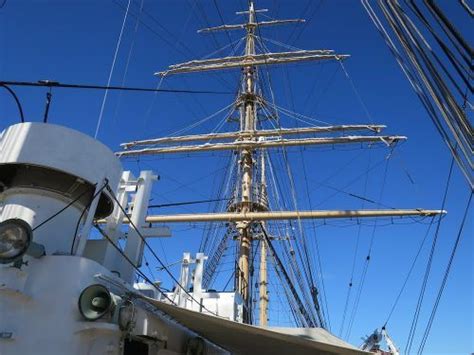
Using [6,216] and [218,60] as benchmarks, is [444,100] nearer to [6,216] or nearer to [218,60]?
[6,216]

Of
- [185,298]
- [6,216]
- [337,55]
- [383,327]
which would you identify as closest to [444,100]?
[6,216]

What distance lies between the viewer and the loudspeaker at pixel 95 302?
18.2ft

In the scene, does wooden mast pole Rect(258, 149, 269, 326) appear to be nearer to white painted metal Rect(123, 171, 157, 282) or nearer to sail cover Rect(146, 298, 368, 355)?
white painted metal Rect(123, 171, 157, 282)

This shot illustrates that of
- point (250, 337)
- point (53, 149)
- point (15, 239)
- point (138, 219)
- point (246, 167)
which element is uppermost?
point (246, 167)

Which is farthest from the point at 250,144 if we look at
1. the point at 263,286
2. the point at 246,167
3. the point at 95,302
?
the point at 95,302

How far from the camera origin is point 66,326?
5.54m

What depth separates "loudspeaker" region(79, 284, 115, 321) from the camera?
5551 millimetres

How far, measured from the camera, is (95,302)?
560cm

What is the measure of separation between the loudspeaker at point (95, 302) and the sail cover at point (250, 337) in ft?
2.48

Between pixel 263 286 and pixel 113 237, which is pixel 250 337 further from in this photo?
pixel 263 286

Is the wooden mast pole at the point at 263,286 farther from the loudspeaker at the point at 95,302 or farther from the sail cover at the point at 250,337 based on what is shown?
the loudspeaker at the point at 95,302

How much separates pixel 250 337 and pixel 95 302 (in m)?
2.61

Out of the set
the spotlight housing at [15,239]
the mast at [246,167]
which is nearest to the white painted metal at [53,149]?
the spotlight housing at [15,239]

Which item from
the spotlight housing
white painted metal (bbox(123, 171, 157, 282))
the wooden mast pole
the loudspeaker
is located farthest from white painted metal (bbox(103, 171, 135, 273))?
the wooden mast pole
